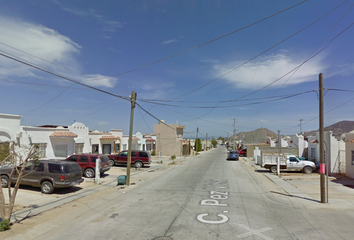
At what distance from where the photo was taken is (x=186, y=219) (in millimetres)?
8445

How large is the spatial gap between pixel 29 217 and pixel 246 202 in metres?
9.03

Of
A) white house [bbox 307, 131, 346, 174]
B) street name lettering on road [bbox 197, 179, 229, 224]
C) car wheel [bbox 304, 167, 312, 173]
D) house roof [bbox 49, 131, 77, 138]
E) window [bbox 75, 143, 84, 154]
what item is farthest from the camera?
window [bbox 75, 143, 84, 154]

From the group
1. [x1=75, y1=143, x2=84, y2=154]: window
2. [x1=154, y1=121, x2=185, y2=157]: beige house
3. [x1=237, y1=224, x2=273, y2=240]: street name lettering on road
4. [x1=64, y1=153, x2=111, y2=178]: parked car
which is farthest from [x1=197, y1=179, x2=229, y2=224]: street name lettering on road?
[x1=154, y1=121, x2=185, y2=157]: beige house

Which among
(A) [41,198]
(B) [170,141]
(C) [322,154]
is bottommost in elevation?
(A) [41,198]

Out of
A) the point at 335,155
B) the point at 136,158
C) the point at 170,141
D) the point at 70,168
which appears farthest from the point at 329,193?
the point at 170,141

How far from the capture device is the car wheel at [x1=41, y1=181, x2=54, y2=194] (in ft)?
41.9

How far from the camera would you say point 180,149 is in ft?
166

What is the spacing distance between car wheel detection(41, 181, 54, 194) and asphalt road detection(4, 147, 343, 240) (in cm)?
269

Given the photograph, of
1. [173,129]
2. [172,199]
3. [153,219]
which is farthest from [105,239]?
[173,129]

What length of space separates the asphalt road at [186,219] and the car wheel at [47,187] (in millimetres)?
2693

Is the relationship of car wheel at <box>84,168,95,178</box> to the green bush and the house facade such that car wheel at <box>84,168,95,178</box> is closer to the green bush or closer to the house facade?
the house facade

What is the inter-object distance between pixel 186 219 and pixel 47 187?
27.9 feet

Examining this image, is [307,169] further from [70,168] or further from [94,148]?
[94,148]

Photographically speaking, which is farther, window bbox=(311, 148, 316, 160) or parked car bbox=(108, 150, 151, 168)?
window bbox=(311, 148, 316, 160)
